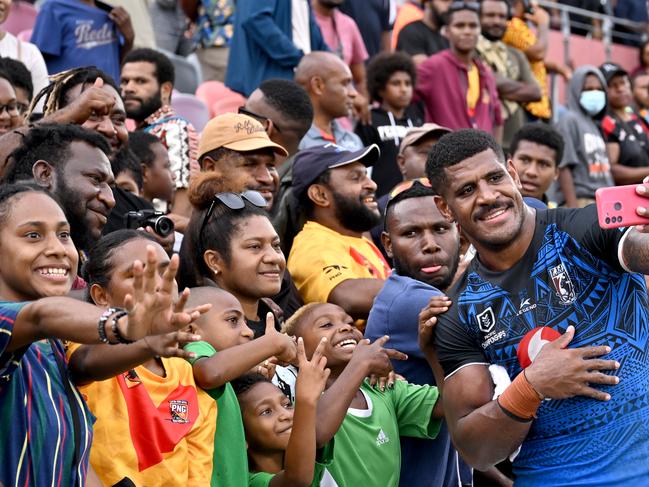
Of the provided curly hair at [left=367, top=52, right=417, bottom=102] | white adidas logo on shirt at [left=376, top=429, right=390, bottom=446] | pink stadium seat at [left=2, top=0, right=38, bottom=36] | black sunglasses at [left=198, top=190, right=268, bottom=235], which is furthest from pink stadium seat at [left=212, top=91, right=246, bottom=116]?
white adidas logo on shirt at [left=376, top=429, right=390, bottom=446]

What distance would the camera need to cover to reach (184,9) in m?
11.0

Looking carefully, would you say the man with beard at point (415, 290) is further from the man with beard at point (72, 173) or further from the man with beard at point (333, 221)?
the man with beard at point (72, 173)

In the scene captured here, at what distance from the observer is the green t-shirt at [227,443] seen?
15.4 feet

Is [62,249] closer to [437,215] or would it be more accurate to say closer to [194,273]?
[194,273]

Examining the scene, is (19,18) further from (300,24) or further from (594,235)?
(594,235)

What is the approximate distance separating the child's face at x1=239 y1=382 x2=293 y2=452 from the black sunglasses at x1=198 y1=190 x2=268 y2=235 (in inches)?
40.5

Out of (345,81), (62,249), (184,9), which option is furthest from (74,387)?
(184,9)

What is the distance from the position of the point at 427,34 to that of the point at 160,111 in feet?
14.4

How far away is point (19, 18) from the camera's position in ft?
33.4

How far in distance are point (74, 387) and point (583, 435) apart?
1924 millimetres

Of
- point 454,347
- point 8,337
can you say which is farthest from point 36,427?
point 454,347

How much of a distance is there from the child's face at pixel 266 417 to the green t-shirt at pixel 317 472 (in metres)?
0.14

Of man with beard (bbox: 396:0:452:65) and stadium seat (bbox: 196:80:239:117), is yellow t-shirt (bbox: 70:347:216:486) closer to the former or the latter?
stadium seat (bbox: 196:80:239:117)

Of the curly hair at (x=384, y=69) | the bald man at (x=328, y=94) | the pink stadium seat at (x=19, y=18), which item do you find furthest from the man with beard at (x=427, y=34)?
the pink stadium seat at (x=19, y=18)
